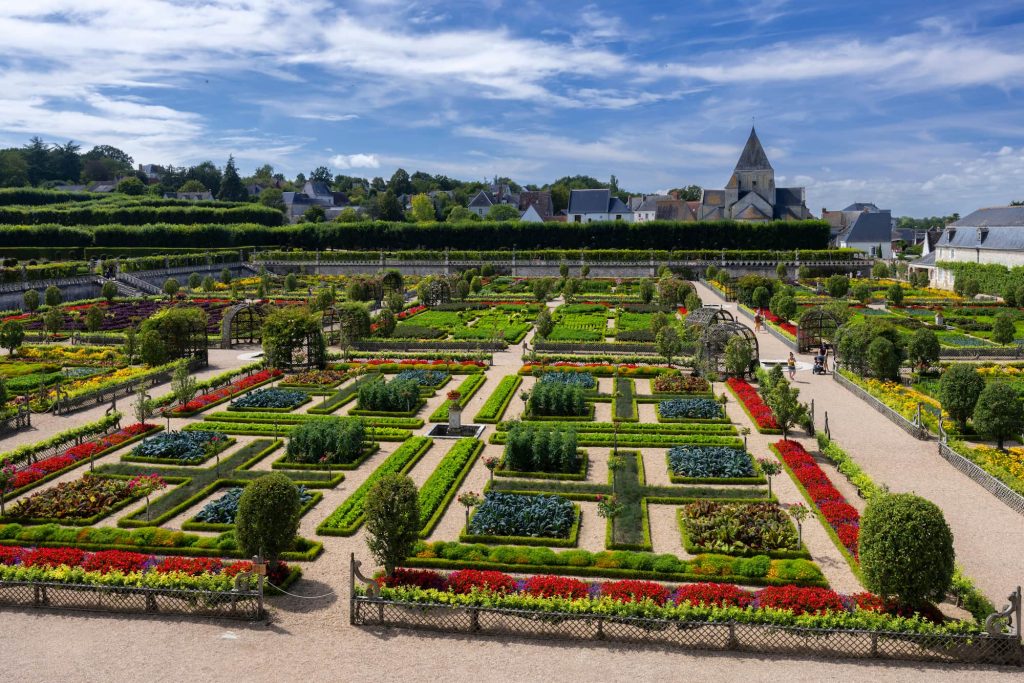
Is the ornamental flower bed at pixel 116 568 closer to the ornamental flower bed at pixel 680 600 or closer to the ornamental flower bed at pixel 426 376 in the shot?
the ornamental flower bed at pixel 680 600

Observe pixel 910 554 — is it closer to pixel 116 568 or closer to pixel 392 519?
pixel 392 519

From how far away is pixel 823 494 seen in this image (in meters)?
22.0

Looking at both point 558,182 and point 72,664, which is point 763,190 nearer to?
point 558,182

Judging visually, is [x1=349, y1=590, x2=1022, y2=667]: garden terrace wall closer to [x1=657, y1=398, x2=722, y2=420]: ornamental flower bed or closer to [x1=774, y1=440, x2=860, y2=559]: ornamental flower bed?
[x1=774, y1=440, x2=860, y2=559]: ornamental flower bed

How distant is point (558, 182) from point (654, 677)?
7243 inches

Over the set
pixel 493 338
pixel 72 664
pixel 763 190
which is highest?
pixel 763 190

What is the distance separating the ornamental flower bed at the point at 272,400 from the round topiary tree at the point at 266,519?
15255 millimetres

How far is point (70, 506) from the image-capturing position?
858 inches

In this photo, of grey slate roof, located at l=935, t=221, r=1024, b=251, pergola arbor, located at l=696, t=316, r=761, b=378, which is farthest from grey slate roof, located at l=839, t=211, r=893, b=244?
pergola arbor, located at l=696, t=316, r=761, b=378

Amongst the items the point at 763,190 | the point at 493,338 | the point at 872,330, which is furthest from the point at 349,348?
the point at 763,190

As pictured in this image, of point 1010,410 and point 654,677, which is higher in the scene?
point 1010,410

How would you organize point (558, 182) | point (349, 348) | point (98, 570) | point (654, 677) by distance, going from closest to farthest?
point (654, 677) < point (98, 570) < point (349, 348) < point (558, 182)

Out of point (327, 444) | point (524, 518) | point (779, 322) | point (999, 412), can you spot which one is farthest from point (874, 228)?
point (524, 518)

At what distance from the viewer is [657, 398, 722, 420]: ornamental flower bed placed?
3077 centimetres
